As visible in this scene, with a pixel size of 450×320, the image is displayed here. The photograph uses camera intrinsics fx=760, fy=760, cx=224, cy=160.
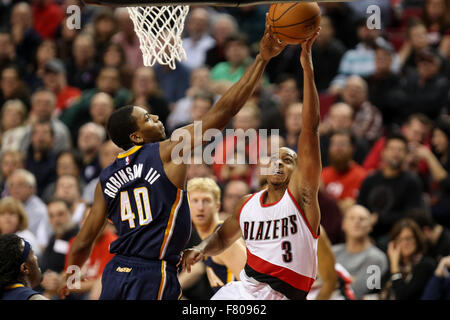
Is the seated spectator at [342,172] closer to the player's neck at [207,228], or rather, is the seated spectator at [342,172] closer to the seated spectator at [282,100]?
the seated spectator at [282,100]

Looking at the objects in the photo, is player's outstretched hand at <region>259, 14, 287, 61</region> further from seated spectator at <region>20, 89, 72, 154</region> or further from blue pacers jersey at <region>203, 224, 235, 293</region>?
seated spectator at <region>20, 89, 72, 154</region>

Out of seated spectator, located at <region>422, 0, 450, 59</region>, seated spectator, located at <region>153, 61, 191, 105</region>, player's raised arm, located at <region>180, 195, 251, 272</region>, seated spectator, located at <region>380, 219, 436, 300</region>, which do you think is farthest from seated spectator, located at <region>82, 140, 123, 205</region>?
seated spectator, located at <region>422, 0, 450, 59</region>

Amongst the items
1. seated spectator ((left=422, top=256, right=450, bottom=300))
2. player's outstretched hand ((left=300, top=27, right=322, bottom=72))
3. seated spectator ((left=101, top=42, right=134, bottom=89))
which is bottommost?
seated spectator ((left=422, top=256, right=450, bottom=300))

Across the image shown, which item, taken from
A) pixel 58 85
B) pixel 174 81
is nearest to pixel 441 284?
pixel 174 81

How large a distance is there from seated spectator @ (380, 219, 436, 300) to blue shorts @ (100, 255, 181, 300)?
9.05ft

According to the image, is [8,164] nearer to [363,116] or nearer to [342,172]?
[342,172]

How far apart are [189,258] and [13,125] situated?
5710mm

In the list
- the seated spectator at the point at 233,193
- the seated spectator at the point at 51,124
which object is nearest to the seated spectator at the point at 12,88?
the seated spectator at the point at 51,124

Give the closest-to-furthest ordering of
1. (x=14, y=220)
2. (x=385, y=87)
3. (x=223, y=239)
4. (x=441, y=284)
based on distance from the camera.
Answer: (x=223, y=239) → (x=441, y=284) → (x=14, y=220) → (x=385, y=87)

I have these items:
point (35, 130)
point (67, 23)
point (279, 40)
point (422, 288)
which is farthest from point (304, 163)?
point (67, 23)

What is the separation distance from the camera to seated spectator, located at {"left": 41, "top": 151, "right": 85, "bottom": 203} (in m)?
9.04

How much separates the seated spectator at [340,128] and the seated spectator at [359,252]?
138 cm

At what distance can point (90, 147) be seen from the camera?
9258 mm
